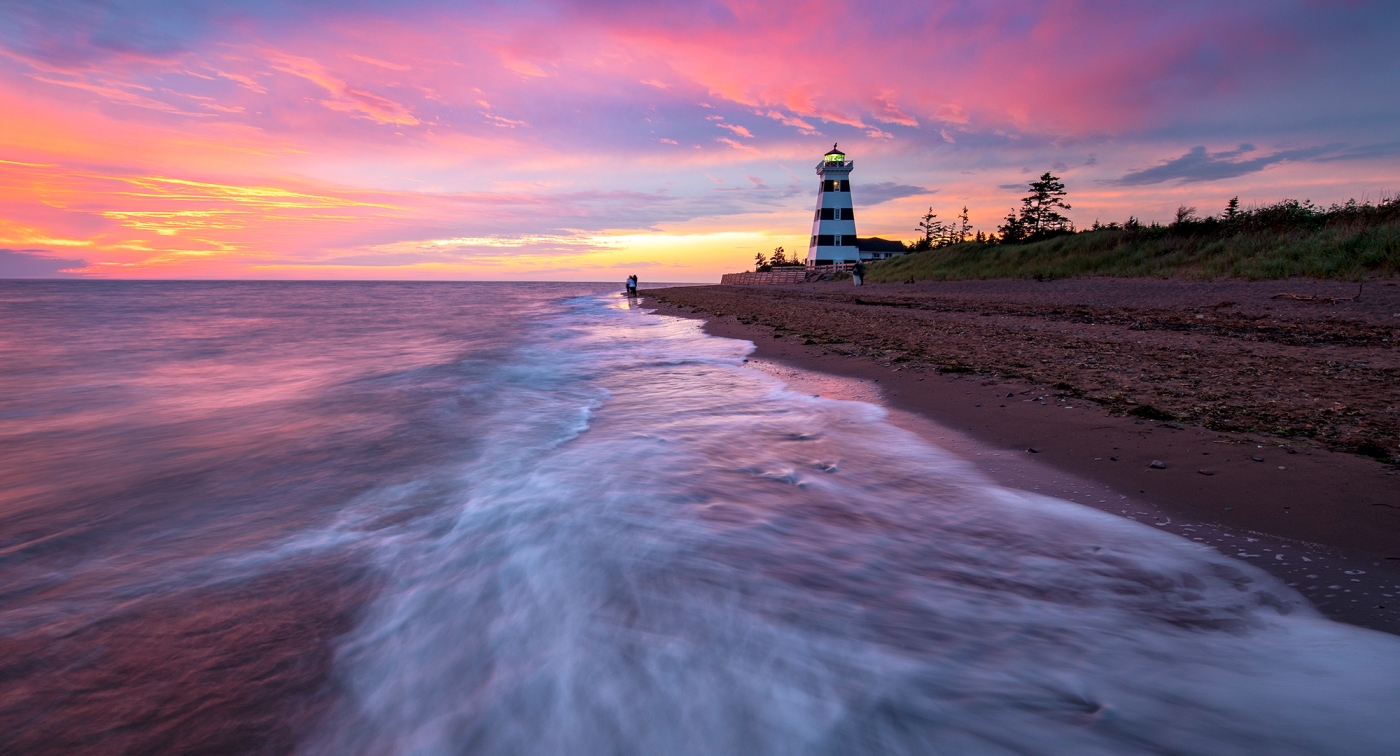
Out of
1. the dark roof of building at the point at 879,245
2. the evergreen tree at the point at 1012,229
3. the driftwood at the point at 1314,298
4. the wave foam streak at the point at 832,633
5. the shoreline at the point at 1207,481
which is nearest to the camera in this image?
the wave foam streak at the point at 832,633

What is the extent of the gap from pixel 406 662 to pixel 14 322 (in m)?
40.8

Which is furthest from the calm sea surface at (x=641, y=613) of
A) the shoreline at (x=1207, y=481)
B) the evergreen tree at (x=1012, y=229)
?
the evergreen tree at (x=1012, y=229)

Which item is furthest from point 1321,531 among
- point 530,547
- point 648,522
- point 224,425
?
point 224,425

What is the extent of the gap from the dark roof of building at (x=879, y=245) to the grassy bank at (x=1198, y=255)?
171 ft

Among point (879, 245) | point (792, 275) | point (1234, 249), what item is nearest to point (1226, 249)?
point (1234, 249)

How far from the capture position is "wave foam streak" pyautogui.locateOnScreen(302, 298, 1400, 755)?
79.0 inches

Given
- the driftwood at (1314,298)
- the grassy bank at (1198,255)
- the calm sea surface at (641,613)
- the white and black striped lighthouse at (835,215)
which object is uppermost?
the white and black striped lighthouse at (835,215)

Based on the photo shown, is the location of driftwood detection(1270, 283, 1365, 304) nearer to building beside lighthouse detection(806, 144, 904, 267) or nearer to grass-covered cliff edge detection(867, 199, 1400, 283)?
grass-covered cliff edge detection(867, 199, 1400, 283)

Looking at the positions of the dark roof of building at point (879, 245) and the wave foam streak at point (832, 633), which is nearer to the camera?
the wave foam streak at point (832, 633)

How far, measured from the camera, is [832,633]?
255 cm

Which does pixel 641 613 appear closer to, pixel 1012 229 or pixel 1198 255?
pixel 1198 255

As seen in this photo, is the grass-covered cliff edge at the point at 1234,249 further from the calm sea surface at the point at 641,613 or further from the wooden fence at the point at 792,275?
the wooden fence at the point at 792,275

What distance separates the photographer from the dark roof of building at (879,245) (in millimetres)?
83688

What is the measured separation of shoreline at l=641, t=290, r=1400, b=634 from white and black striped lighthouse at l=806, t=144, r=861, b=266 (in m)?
50.3
